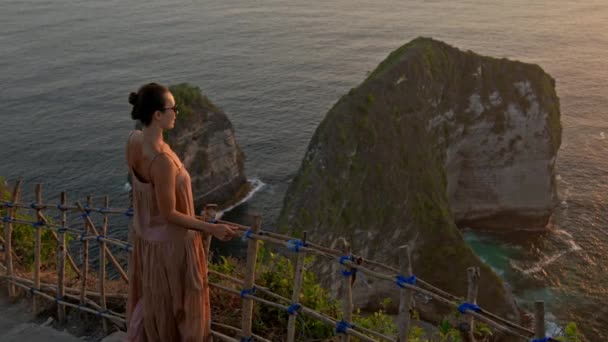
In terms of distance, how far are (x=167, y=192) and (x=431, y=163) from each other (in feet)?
97.2

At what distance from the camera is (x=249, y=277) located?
661cm

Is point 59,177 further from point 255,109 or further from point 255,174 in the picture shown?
point 255,109

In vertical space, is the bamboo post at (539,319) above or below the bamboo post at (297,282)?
above

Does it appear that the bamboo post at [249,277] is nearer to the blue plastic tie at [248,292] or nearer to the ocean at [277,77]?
the blue plastic tie at [248,292]

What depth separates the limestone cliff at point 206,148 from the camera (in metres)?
38.1

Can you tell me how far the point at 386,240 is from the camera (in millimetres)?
29672

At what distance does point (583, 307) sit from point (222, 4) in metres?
72.9

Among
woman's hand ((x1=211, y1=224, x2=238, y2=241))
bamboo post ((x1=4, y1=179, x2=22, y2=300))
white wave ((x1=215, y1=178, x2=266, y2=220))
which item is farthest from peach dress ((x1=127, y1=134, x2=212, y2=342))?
white wave ((x1=215, y1=178, x2=266, y2=220))

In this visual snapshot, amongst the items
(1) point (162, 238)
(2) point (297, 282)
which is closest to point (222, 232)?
(1) point (162, 238)

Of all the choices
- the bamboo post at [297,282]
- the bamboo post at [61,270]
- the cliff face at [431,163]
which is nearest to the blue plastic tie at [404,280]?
the bamboo post at [297,282]

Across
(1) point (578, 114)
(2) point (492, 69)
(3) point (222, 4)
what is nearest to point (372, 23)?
Answer: (3) point (222, 4)

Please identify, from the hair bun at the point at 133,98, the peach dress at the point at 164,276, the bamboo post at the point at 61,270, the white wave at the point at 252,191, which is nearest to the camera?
the hair bun at the point at 133,98

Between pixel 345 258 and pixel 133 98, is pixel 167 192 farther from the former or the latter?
pixel 345 258

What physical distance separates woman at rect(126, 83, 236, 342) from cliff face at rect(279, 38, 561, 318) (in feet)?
66.1
